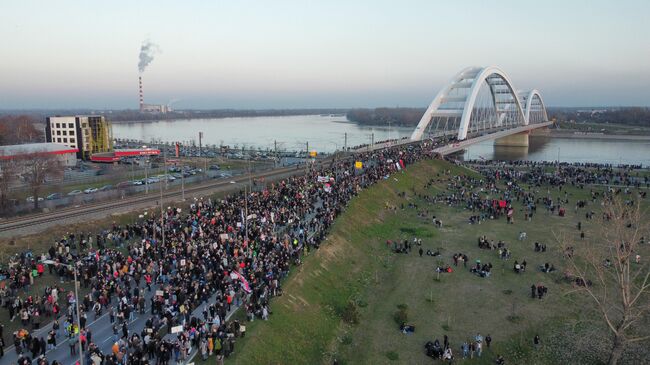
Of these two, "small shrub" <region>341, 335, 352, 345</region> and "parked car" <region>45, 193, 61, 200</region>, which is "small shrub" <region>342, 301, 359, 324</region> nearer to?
"small shrub" <region>341, 335, 352, 345</region>

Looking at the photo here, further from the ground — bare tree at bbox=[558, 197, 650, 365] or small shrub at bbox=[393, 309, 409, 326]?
bare tree at bbox=[558, 197, 650, 365]

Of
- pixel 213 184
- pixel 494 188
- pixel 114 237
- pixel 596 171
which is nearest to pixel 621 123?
pixel 596 171

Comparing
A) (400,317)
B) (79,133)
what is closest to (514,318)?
(400,317)

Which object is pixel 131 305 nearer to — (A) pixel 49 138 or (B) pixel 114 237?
(B) pixel 114 237

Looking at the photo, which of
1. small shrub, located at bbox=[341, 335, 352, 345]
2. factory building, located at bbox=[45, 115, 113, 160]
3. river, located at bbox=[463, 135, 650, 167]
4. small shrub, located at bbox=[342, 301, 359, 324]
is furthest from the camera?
river, located at bbox=[463, 135, 650, 167]

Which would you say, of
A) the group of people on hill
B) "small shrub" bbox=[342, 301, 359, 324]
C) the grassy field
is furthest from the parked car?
"small shrub" bbox=[342, 301, 359, 324]

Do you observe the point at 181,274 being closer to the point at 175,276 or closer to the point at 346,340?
the point at 175,276
